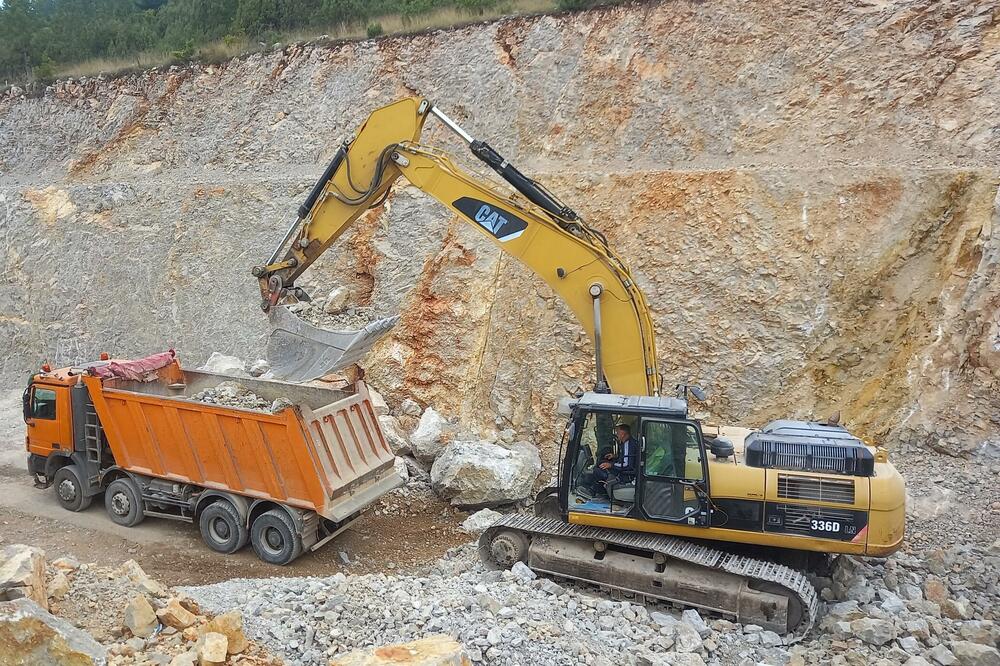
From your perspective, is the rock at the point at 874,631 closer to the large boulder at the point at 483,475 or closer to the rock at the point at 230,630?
the large boulder at the point at 483,475

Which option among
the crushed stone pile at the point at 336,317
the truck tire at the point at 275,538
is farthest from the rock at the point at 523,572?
the crushed stone pile at the point at 336,317

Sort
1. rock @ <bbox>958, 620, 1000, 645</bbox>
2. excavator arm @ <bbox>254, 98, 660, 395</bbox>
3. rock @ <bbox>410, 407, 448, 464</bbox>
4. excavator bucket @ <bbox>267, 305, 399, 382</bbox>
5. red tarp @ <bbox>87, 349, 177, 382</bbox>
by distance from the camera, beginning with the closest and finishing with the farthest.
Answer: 1. rock @ <bbox>958, 620, 1000, 645</bbox>
2. excavator arm @ <bbox>254, 98, 660, 395</bbox>
3. excavator bucket @ <bbox>267, 305, 399, 382</bbox>
4. red tarp @ <bbox>87, 349, 177, 382</bbox>
5. rock @ <bbox>410, 407, 448, 464</bbox>

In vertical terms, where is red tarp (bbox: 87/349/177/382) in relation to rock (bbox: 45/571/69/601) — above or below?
above

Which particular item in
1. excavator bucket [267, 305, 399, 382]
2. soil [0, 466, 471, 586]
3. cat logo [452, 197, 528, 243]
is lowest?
soil [0, 466, 471, 586]

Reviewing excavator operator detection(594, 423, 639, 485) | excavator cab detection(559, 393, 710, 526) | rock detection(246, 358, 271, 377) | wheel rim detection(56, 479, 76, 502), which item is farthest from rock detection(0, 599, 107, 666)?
rock detection(246, 358, 271, 377)

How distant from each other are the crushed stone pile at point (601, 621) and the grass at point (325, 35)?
39.1 ft

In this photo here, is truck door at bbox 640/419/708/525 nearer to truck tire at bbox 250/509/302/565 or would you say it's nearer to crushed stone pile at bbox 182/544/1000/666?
crushed stone pile at bbox 182/544/1000/666

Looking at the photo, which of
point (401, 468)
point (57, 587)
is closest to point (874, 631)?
point (401, 468)

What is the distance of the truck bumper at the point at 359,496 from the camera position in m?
7.26

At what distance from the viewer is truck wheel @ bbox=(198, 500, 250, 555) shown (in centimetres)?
768

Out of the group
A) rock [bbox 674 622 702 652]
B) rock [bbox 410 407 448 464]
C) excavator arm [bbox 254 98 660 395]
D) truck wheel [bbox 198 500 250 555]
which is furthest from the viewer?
rock [bbox 410 407 448 464]

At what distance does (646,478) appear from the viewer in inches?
242

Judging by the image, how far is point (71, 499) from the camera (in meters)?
8.96

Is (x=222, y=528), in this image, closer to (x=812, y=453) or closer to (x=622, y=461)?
(x=622, y=461)
